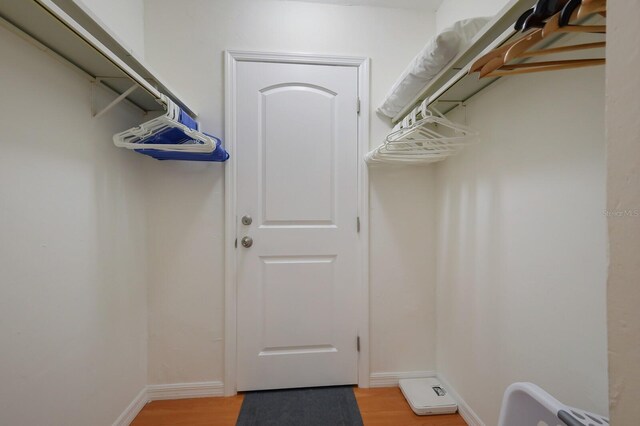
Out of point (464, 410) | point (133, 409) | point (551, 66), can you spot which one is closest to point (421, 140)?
point (551, 66)

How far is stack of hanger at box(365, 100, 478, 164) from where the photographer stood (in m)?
1.03

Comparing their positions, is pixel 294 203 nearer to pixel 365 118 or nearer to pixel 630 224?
pixel 365 118

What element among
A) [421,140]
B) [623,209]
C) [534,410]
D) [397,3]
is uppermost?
[397,3]

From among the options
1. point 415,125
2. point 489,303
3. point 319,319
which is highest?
point 415,125

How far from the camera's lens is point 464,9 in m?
1.41

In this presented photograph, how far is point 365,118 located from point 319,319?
130 centimetres

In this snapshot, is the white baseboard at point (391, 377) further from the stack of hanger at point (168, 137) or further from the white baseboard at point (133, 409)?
the stack of hanger at point (168, 137)

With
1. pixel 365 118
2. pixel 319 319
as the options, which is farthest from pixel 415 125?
pixel 319 319

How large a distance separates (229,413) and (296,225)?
1091mm

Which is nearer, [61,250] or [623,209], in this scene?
[623,209]

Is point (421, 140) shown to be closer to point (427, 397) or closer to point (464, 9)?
point (464, 9)

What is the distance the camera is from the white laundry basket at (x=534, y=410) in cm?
66

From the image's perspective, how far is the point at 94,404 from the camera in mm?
1147

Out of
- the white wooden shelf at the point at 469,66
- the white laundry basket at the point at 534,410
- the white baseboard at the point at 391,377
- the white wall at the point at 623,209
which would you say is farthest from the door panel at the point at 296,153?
the white wall at the point at 623,209
